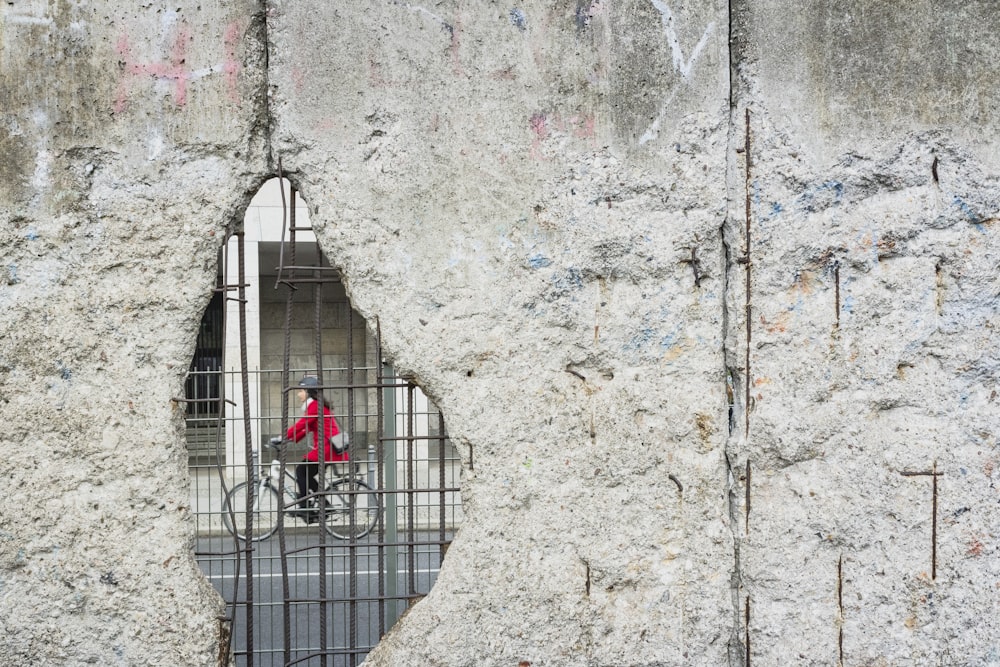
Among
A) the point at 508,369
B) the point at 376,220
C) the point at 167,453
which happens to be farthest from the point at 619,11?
the point at 167,453

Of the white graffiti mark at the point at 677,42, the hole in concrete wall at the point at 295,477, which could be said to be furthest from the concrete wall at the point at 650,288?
the hole in concrete wall at the point at 295,477

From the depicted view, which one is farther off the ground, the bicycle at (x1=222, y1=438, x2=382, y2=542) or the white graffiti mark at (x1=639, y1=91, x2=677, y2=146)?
the white graffiti mark at (x1=639, y1=91, x2=677, y2=146)

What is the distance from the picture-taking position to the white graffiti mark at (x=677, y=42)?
2646 mm

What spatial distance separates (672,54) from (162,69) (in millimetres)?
1515

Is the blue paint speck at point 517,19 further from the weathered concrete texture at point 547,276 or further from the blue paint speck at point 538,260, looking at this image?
the blue paint speck at point 538,260

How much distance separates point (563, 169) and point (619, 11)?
0.51 m

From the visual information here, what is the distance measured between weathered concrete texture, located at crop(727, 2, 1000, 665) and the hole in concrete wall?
1095mm

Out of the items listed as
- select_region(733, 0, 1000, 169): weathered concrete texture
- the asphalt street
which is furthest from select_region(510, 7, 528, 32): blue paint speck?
the asphalt street

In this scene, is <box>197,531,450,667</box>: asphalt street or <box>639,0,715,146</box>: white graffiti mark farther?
<box>197,531,450,667</box>: asphalt street

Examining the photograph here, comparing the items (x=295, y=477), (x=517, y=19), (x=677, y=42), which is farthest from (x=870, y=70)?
(x=295, y=477)

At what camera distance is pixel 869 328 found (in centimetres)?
265

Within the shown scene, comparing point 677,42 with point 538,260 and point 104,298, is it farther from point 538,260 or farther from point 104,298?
point 104,298

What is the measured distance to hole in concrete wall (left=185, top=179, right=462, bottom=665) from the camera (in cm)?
274

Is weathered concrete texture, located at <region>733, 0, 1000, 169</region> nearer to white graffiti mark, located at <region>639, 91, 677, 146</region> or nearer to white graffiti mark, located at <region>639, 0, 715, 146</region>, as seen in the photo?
white graffiti mark, located at <region>639, 0, 715, 146</region>
